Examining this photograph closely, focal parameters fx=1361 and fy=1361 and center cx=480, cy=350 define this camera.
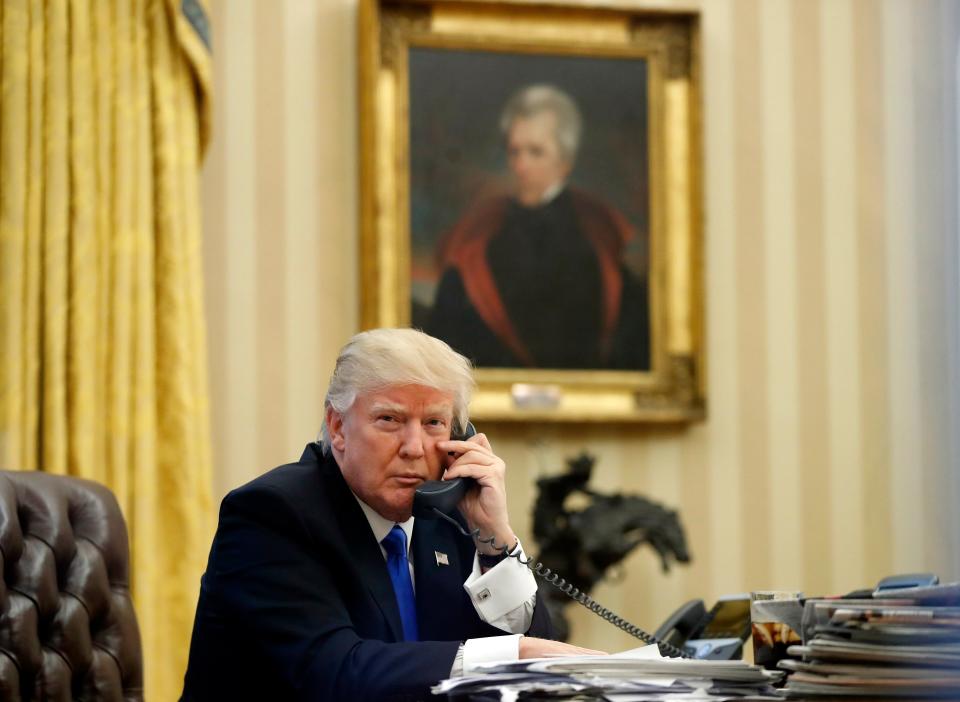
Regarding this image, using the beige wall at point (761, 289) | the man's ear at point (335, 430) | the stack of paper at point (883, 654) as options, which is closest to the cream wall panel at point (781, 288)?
the beige wall at point (761, 289)

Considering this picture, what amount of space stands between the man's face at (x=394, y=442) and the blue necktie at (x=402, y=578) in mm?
64

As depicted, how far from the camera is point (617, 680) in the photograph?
1.89 metres

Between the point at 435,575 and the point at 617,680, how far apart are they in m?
1.04

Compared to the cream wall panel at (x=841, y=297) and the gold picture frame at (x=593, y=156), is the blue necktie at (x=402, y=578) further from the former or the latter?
the cream wall panel at (x=841, y=297)

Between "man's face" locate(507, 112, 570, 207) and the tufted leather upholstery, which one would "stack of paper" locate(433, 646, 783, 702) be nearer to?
the tufted leather upholstery

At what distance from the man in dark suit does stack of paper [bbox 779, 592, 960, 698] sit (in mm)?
961

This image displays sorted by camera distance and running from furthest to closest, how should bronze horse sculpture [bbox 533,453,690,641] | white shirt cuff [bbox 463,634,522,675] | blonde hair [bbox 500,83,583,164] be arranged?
1. blonde hair [bbox 500,83,583,164]
2. bronze horse sculpture [bbox 533,453,690,641]
3. white shirt cuff [bbox 463,634,522,675]

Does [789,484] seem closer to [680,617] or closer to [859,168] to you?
[859,168]

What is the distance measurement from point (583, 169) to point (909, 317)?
1651 millimetres

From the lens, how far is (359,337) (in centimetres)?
292

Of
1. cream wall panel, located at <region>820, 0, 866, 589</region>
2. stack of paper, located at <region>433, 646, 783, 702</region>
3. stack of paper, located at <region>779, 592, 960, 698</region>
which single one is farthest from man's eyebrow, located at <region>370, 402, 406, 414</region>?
cream wall panel, located at <region>820, 0, 866, 589</region>

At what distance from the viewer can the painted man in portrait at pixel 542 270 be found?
18.8ft

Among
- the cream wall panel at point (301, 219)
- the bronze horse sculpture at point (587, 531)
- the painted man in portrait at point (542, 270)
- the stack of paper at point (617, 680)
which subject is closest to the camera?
the stack of paper at point (617, 680)

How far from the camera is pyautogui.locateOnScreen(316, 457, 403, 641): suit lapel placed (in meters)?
2.72
